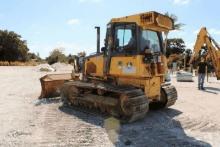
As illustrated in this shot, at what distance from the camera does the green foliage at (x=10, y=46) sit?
212 ft

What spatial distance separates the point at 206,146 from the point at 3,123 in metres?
4.75

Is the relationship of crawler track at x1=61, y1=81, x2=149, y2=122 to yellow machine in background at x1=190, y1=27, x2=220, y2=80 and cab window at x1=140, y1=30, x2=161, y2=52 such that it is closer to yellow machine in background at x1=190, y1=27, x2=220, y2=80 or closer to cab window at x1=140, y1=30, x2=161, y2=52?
cab window at x1=140, y1=30, x2=161, y2=52

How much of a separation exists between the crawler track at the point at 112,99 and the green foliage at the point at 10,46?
187ft

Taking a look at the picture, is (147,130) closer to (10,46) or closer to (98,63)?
(98,63)

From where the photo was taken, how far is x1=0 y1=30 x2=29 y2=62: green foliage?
64.6 metres

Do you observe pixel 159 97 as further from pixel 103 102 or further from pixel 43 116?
pixel 43 116

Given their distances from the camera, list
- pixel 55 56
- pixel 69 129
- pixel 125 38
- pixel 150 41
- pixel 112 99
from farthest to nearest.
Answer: pixel 55 56 < pixel 150 41 < pixel 125 38 < pixel 112 99 < pixel 69 129

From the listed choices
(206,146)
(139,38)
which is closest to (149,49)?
(139,38)

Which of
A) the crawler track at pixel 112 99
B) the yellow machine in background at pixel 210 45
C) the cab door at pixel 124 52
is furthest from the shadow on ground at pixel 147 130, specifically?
the yellow machine in background at pixel 210 45

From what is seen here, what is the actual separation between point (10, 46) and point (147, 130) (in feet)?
200

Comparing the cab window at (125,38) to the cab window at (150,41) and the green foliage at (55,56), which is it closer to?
the cab window at (150,41)

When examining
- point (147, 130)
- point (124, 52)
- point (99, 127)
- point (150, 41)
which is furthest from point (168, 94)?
point (99, 127)

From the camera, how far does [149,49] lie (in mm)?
8758

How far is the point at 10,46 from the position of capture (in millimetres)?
65125
